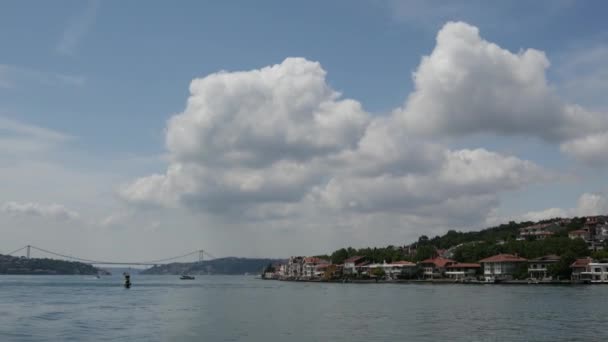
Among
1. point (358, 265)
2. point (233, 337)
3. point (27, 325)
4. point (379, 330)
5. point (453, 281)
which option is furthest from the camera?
point (358, 265)

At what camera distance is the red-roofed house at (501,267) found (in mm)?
128625

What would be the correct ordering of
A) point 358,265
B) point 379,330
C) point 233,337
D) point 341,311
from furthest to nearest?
point 358,265, point 341,311, point 379,330, point 233,337

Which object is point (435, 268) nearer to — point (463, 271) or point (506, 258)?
point (463, 271)

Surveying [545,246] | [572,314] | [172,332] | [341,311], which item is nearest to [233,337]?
[172,332]

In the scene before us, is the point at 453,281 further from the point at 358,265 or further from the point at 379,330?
the point at 379,330

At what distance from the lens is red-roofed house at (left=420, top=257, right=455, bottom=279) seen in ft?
484

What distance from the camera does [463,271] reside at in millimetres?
141250

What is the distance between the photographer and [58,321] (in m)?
46.1

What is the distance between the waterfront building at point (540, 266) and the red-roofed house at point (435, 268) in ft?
78.4

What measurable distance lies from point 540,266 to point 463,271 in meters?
19.7

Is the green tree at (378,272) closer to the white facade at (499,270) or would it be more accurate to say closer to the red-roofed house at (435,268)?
the red-roofed house at (435,268)

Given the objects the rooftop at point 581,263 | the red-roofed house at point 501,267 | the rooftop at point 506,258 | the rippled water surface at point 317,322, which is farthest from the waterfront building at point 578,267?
the rippled water surface at point 317,322

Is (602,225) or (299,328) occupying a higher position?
(602,225)

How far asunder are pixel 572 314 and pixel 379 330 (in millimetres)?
18351
